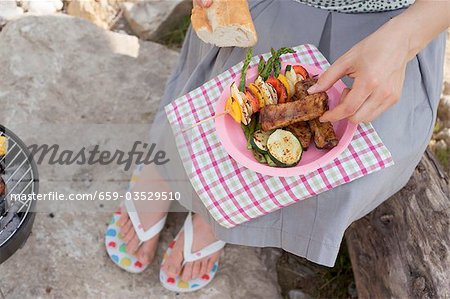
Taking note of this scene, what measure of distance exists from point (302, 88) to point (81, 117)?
1454mm

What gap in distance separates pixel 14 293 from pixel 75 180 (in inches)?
23.6

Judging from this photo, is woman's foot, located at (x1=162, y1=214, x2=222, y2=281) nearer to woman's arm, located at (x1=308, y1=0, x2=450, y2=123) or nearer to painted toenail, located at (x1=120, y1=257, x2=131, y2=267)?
painted toenail, located at (x1=120, y1=257, x2=131, y2=267)

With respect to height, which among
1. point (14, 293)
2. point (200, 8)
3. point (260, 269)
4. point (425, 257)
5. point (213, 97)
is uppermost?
point (200, 8)

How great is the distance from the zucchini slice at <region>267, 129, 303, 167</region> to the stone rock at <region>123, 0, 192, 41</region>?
1.94m

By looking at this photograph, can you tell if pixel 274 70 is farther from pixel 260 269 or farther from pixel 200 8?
pixel 260 269

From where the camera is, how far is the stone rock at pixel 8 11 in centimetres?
353

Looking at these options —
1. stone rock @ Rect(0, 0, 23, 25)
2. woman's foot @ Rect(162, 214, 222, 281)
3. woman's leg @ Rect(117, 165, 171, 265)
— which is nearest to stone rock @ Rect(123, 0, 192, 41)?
stone rock @ Rect(0, 0, 23, 25)

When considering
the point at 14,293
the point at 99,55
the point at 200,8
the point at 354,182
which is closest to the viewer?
the point at 354,182

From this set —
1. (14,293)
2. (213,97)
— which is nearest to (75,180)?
(14,293)

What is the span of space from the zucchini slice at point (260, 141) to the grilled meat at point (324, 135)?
0.51ft

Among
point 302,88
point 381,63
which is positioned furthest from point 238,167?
point 381,63

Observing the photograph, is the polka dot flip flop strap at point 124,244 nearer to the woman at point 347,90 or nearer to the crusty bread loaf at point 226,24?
the woman at point 347,90

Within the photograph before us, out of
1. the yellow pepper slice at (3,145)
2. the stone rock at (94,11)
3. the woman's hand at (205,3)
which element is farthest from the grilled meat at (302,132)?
the stone rock at (94,11)

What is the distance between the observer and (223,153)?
82.8 inches
